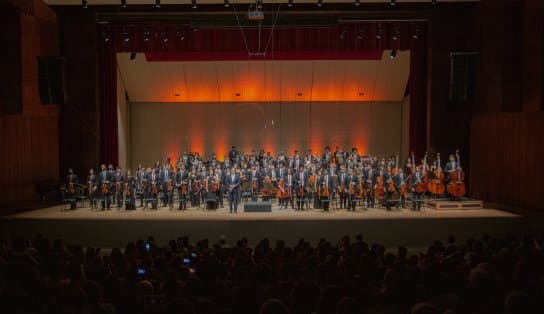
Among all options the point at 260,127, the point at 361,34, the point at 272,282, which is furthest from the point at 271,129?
the point at 272,282

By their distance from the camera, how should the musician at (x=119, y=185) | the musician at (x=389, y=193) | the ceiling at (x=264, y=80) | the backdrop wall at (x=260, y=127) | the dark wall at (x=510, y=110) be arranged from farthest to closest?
the backdrop wall at (x=260, y=127) < the ceiling at (x=264, y=80) < the musician at (x=119, y=185) < the musician at (x=389, y=193) < the dark wall at (x=510, y=110)

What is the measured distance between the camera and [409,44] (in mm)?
16562

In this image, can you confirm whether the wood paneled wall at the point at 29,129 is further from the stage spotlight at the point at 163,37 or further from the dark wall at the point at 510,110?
the dark wall at the point at 510,110

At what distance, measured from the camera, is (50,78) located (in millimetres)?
13914

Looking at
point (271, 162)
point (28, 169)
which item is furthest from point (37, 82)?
point (271, 162)

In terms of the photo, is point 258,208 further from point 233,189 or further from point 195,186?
point 195,186

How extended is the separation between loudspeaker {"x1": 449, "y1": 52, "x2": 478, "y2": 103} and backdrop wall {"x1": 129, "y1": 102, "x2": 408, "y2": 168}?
243 inches

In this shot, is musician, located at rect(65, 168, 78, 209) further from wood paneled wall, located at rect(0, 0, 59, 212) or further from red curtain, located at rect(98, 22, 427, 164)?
red curtain, located at rect(98, 22, 427, 164)

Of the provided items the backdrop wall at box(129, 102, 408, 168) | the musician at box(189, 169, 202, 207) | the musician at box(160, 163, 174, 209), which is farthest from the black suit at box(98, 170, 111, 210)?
the backdrop wall at box(129, 102, 408, 168)

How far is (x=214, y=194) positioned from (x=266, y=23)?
196 inches

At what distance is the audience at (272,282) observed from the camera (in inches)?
166

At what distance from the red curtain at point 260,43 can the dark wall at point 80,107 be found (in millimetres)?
441

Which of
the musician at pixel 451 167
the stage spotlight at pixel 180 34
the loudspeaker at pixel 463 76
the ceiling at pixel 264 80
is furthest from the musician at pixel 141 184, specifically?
the loudspeaker at pixel 463 76

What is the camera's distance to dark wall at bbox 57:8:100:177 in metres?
16.0
